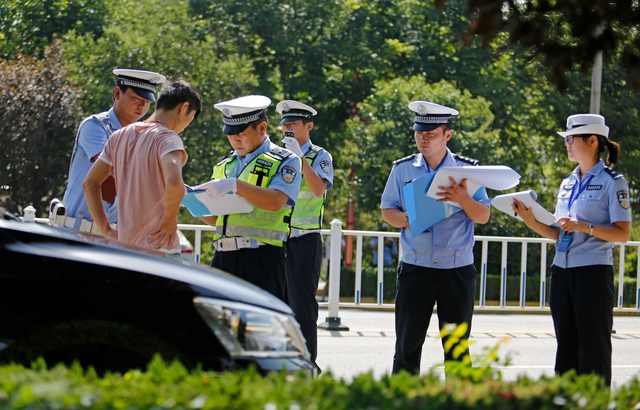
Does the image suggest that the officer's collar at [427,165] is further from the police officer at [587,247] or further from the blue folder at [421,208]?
the police officer at [587,247]

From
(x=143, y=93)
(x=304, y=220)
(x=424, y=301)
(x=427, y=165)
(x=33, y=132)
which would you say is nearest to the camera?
(x=424, y=301)

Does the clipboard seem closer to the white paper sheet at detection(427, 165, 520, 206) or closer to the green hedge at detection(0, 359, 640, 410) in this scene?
the white paper sheet at detection(427, 165, 520, 206)

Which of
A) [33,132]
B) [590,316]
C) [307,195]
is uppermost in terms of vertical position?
[33,132]

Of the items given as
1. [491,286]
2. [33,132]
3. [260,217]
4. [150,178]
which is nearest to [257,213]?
[260,217]

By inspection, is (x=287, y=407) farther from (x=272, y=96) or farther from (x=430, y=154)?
(x=272, y=96)

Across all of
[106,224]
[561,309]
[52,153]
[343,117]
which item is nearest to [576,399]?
[561,309]

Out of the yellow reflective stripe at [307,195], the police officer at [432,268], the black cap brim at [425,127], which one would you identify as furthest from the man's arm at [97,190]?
the black cap brim at [425,127]

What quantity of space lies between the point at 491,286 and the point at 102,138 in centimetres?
1025

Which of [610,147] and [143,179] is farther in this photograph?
[610,147]

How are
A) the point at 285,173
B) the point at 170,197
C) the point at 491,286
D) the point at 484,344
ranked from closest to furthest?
the point at 170,197 < the point at 285,173 < the point at 484,344 < the point at 491,286

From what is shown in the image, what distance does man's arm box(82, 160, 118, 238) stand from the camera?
4074 mm

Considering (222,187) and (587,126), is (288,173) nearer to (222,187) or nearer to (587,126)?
(222,187)

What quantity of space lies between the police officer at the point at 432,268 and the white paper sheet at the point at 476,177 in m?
0.11

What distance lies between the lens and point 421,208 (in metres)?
4.52
